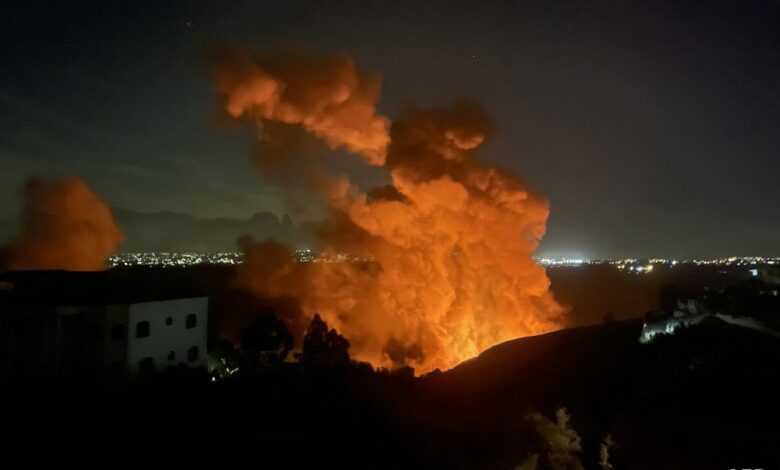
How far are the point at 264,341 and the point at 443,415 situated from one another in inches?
534

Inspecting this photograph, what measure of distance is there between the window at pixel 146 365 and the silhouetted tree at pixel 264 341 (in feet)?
18.2

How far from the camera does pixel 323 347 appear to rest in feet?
107

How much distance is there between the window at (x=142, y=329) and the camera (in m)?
26.9

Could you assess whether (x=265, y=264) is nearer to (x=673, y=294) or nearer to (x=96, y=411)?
(x=96, y=411)

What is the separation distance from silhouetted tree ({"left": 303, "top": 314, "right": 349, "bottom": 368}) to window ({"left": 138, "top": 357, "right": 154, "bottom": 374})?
786 cm

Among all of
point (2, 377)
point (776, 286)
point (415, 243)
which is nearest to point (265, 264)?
point (415, 243)

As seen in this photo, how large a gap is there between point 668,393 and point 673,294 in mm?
28263

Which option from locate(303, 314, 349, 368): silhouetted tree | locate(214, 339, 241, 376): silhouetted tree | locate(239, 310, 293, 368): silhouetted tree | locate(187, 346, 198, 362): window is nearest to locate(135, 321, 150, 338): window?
locate(187, 346, 198, 362): window

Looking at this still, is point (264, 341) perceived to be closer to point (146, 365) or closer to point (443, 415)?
point (146, 365)

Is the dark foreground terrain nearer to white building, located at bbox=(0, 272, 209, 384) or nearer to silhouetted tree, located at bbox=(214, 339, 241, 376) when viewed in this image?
white building, located at bbox=(0, 272, 209, 384)

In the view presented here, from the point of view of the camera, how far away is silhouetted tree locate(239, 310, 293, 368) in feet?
105

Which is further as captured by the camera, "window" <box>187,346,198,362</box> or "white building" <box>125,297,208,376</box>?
"window" <box>187,346,198,362</box>

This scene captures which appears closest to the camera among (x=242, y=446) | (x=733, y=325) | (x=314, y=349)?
(x=242, y=446)

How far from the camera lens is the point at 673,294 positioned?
46.9 m
